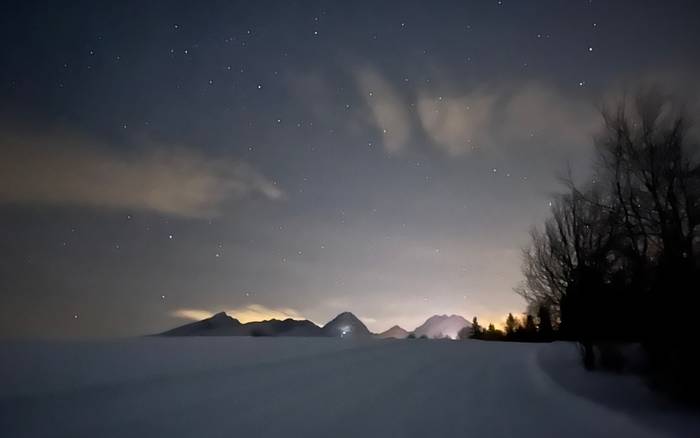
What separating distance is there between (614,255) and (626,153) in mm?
4319

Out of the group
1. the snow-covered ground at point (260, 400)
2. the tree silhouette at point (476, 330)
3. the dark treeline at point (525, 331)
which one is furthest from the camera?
the tree silhouette at point (476, 330)

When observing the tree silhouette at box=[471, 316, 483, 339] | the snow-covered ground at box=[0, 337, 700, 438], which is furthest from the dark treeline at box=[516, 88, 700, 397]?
the tree silhouette at box=[471, 316, 483, 339]

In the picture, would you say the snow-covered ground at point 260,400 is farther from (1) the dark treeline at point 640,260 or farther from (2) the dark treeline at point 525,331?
(2) the dark treeline at point 525,331

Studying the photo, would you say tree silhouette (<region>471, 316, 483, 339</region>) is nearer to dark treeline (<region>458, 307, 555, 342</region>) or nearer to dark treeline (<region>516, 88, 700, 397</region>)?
dark treeline (<region>458, 307, 555, 342</region>)

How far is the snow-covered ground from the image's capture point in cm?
628

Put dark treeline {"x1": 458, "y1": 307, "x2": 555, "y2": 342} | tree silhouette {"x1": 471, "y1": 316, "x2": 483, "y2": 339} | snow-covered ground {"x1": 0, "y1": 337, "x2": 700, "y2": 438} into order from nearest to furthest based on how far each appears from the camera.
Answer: snow-covered ground {"x1": 0, "y1": 337, "x2": 700, "y2": 438}
dark treeline {"x1": 458, "y1": 307, "x2": 555, "y2": 342}
tree silhouette {"x1": 471, "y1": 316, "x2": 483, "y2": 339}

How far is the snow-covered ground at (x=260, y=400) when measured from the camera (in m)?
6.28

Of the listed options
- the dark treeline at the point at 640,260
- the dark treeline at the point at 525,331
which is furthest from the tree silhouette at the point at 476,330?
the dark treeline at the point at 640,260

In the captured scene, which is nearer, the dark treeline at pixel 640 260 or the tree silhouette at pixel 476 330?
the dark treeline at pixel 640 260

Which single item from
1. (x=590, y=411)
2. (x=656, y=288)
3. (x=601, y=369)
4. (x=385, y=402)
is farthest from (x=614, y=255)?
(x=385, y=402)

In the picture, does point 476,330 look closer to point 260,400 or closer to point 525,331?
point 525,331

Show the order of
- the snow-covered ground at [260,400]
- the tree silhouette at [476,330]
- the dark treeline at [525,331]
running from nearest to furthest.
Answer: the snow-covered ground at [260,400] → the dark treeline at [525,331] → the tree silhouette at [476,330]

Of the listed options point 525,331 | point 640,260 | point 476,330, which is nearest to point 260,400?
point 640,260

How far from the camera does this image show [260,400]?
27.6 ft
